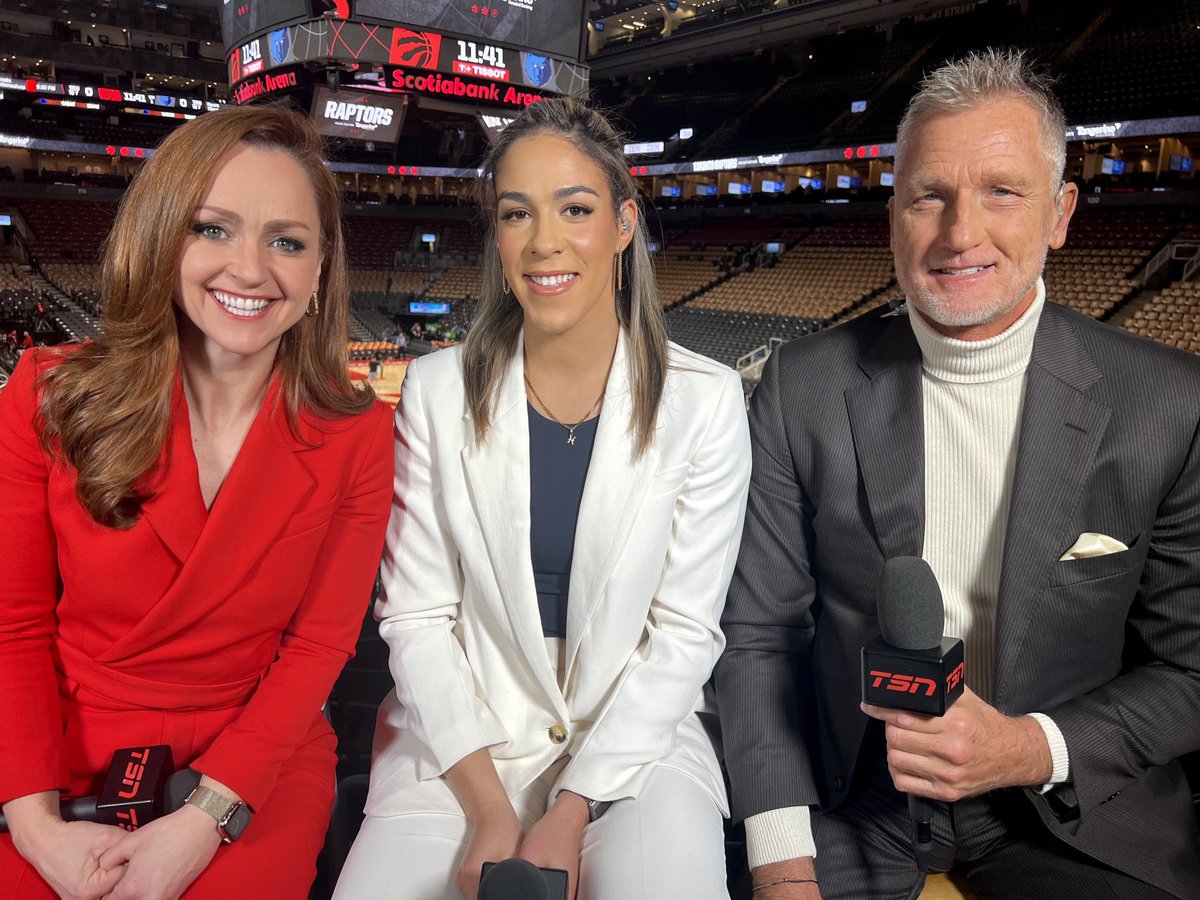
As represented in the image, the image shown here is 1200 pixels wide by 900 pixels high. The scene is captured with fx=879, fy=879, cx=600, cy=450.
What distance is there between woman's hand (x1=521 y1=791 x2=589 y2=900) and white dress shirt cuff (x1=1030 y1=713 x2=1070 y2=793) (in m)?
0.85

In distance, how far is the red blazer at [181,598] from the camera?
1554mm

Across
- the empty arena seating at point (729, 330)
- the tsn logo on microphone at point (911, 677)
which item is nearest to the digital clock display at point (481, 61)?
the empty arena seating at point (729, 330)

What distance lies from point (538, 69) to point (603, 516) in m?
10.3

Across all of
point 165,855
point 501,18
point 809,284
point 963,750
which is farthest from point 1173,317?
point 165,855

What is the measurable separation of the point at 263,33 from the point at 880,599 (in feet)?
37.4

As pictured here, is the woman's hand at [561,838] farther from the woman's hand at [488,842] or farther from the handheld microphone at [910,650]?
Answer: the handheld microphone at [910,650]

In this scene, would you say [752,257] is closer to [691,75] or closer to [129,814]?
[691,75]

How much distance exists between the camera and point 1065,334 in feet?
5.76

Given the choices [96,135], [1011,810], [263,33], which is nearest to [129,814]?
[1011,810]

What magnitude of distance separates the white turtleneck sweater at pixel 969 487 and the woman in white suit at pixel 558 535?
182 millimetres

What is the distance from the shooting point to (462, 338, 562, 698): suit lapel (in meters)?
1.81

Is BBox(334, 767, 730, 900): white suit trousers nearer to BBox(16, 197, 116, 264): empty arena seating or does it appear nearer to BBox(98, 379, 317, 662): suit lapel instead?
BBox(98, 379, 317, 662): suit lapel

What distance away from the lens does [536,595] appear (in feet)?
6.03

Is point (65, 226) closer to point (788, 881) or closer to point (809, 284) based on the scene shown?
point (809, 284)
